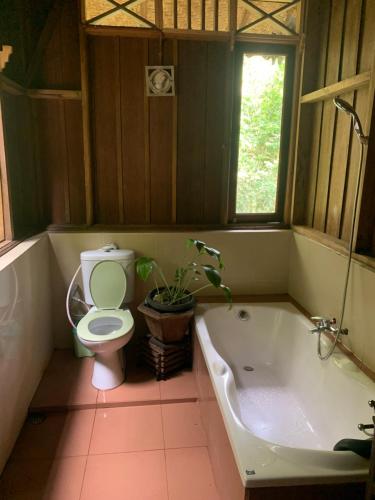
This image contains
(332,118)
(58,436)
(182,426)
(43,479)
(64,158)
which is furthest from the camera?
(64,158)

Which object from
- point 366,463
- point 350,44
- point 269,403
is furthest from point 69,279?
point 350,44

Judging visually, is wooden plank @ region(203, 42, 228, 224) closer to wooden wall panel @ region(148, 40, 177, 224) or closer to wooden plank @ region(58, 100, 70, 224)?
wooden wall panel @ region(148, 40, 177, 224)

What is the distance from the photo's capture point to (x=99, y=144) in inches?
110

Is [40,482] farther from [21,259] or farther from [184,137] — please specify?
[184,137]

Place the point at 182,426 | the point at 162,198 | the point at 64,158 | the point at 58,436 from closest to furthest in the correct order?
the point at 58,436 → the point at 182,426 → the point at 64,158 → the point at 162,198

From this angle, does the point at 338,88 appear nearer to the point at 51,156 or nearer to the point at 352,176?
the point at 352,176

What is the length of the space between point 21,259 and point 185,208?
4.33 ft

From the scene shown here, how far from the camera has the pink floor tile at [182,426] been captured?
2041 mm

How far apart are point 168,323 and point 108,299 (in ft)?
1.74

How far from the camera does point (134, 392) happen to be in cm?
242

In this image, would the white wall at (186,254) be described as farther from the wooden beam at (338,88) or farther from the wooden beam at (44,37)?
the wooden beam at (44,37)

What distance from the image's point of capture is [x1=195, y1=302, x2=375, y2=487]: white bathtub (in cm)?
123

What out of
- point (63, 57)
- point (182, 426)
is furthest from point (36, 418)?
point (63, 57)

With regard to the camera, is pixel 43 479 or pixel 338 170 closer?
pixel 43 479
